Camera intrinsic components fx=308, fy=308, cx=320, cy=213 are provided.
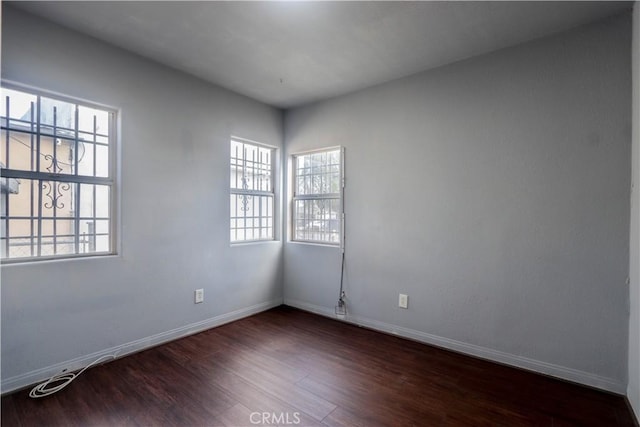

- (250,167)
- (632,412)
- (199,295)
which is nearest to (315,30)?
(250,167)

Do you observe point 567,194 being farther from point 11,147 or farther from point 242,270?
point 11,147

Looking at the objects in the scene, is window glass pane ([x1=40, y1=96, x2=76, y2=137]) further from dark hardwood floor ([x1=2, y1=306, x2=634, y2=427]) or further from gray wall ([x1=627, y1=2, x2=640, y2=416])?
gray wall ([x1=627, y1=2, x2=640, y2=416])

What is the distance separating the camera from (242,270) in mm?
3568

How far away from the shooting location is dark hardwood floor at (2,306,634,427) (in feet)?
6.05

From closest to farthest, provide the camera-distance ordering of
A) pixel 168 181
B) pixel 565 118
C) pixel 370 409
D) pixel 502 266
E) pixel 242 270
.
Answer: pixel 370 409, pixel 565 118, pixel 502 266, pixel 168 181, pixel 242 270

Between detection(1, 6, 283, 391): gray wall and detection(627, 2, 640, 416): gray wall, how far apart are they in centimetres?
326

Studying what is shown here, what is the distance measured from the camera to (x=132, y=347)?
2646mm

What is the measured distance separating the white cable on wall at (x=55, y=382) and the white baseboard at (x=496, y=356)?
2309mm

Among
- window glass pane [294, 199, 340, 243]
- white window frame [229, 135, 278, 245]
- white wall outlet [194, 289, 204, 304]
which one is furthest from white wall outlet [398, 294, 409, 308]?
white wall outlet [194, 289, 204, 304]

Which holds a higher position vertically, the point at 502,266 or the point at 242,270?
the point at 502,266

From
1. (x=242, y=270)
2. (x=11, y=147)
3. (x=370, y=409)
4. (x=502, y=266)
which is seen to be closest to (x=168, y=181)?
(x=11, y=147)

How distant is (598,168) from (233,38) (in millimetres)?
2850

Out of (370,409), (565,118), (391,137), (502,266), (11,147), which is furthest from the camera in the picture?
(391,137)

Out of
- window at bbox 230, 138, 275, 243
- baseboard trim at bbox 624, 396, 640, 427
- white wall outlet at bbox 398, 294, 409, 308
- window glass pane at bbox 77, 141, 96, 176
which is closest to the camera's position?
baseboard trim at bbox 624, 396, 640, 427
